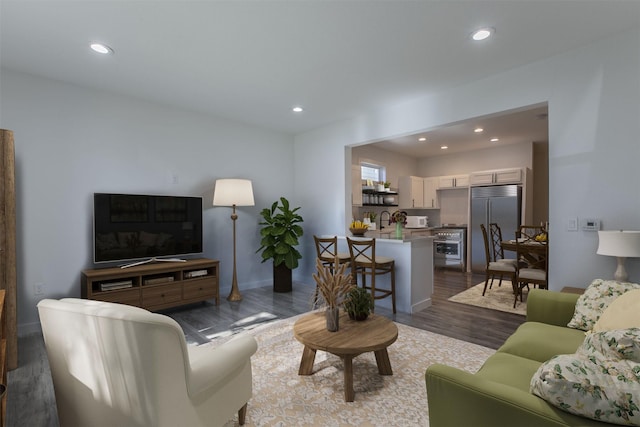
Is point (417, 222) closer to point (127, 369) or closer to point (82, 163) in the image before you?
point (82, 163)

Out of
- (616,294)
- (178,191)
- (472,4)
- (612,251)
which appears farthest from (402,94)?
(178,191)

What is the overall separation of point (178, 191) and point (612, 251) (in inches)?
188

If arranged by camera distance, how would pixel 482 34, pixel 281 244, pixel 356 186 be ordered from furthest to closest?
pixel 356 186
pixel 281 244
pixel 482 34

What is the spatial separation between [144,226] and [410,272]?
3.42 meters

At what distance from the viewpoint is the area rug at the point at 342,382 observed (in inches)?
75.4

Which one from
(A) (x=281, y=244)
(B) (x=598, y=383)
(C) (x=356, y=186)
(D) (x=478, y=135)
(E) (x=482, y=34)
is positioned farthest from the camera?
(C) (x=356, y=186)

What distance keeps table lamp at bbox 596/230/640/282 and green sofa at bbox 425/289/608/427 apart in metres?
0.81

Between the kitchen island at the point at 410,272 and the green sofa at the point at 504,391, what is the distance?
1959mm

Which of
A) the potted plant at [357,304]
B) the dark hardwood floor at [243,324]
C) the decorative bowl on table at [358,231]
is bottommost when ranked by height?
the dark hardwood floor at [243,324]

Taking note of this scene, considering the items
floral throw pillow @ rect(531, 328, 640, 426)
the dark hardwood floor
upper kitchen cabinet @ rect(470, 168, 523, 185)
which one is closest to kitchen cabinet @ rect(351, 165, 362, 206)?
the dark hardwood floor

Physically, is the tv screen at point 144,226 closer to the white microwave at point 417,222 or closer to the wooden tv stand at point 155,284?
the wooden tv stand at point 155,284

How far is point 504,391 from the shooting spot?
116 cm

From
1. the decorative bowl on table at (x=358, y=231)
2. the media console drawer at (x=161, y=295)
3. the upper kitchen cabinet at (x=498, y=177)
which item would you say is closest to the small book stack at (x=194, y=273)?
the media console drawer at (x=161, y=295)

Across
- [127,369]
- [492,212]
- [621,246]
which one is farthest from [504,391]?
[492,212]
